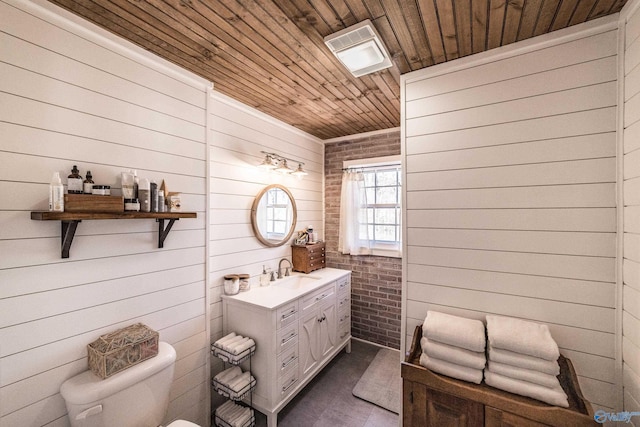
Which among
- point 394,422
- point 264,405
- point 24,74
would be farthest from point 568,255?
point 24,74

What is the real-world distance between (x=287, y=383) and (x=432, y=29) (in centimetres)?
256

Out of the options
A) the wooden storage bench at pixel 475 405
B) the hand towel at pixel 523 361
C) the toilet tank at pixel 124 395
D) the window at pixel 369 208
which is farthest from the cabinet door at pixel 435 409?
the window at pixel 369 208

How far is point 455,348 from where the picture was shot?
4.35 ft

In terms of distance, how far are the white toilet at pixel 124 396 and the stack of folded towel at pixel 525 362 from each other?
163 centimetres

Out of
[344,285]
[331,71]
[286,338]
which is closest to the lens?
[331,71]

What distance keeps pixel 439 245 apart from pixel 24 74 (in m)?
2.34

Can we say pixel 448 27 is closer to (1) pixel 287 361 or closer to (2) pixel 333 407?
(1) pixel 287 361

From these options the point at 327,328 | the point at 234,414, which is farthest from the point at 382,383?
the point at 234,414

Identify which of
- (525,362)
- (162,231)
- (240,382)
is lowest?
(240,382)

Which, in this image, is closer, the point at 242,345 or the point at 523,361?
the point at 523,361

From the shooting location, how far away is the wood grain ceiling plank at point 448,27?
1.22m

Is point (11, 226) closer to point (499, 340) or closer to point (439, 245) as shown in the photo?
point (439, 245)

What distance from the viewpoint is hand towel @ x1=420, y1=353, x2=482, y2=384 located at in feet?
4.09

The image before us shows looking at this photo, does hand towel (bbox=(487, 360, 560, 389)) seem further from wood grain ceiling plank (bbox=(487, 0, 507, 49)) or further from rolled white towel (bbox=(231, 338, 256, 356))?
wood grain ceiling plank (bbox=(487, 0, 507, 49))
